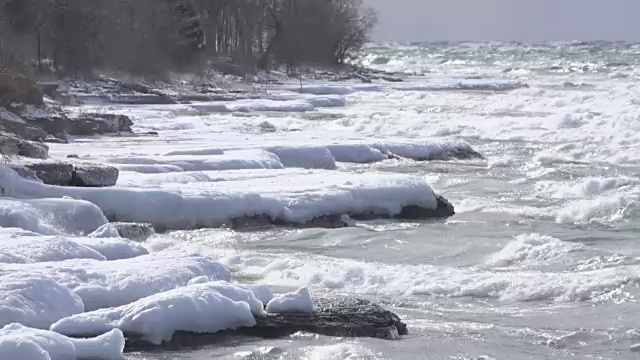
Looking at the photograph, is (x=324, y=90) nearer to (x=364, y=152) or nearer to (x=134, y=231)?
(x=364, y=152)

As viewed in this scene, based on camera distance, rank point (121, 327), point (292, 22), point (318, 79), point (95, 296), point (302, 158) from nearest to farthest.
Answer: point (121, 327), point (95, 296), point (302, 158), point (318, 79), point (292, 22)

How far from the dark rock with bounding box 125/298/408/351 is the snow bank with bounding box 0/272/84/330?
999 millimetres

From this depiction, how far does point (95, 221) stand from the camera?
49.5 feet

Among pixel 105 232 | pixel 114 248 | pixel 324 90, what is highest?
pixel 114 248

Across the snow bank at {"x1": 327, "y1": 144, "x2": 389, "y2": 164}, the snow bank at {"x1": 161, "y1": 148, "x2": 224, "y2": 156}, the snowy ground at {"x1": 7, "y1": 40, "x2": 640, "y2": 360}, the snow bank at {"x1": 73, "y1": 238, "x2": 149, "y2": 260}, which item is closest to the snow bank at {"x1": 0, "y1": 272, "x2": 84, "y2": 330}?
the snowy ground at {"x1": 7, "y1": 40, "x2": 640, "y2": 360}

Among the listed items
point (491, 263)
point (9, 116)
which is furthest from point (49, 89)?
point (491, 263)

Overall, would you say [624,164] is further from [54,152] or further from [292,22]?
[292,22]

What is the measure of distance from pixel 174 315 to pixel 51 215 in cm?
575

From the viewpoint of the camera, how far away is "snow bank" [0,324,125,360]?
812cm

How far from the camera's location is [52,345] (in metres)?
8.49

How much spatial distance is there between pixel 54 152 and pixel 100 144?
113 inches

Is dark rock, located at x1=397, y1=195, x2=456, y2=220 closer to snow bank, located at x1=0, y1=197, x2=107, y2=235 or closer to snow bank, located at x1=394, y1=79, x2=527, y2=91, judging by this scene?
snow bank, located at x1=0, y1=197, x2=107, y2=235

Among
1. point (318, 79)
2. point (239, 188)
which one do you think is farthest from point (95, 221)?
point (318, 79)

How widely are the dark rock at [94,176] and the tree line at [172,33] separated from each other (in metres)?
22.2
